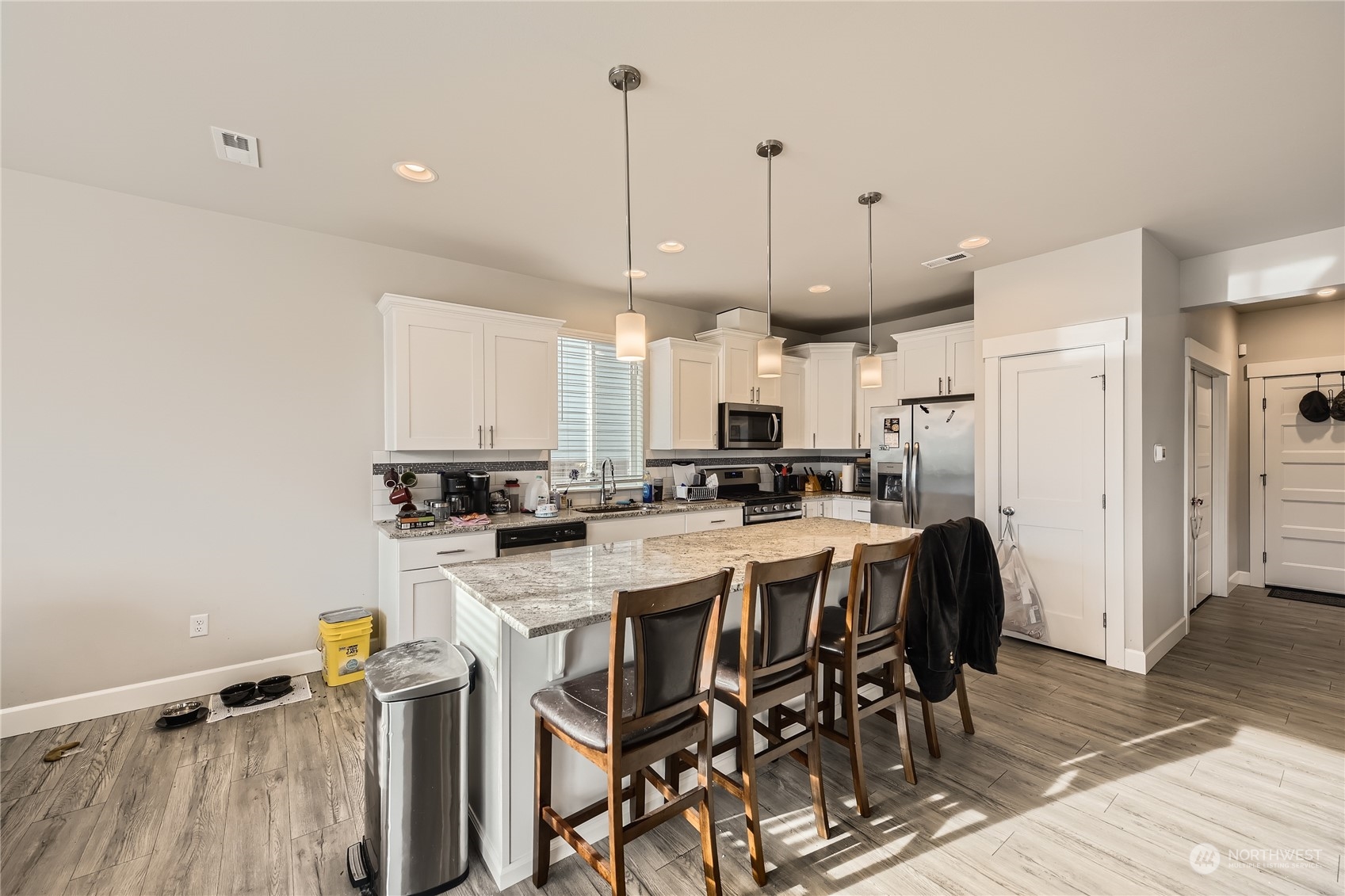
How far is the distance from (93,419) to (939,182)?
4434 mm

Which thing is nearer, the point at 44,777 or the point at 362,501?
the point at 44,777

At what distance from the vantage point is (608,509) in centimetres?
429

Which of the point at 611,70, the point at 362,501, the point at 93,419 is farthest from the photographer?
the point at 362,501

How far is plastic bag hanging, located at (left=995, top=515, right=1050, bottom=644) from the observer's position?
380 cm

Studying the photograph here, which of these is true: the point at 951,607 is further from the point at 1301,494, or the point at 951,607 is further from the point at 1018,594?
the point at 1301,494

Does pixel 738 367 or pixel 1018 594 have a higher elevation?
pixel 738 367

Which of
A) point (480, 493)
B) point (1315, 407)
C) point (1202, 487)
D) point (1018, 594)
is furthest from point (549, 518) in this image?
point (1315, 407)

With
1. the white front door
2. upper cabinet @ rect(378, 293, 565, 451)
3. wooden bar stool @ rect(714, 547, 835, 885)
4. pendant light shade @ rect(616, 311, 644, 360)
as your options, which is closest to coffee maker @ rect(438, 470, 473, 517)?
upper cabinet @ rect(378, 293, 565, 451)

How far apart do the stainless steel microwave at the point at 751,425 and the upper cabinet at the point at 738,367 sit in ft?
0.25

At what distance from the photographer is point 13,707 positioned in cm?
268

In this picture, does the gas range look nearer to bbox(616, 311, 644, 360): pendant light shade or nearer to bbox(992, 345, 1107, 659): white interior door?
bbox(992, 345, 1107, 659): white interior door

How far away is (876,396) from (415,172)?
4.39m

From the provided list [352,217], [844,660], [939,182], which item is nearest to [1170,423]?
[939,182]

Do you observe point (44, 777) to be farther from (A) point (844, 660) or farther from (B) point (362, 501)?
(A) point (844, 660)
